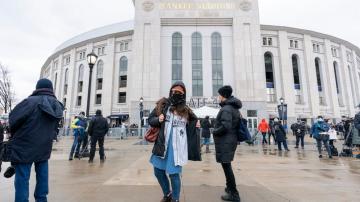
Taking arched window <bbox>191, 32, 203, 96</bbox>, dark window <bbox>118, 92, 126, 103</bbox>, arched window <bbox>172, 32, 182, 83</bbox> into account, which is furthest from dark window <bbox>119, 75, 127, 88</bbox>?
arched window <bbox>191, 32, 203, 96</bbox>

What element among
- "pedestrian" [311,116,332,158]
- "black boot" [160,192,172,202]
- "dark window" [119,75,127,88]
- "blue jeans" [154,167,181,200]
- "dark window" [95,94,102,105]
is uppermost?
"dark window" [119,75,127,88]

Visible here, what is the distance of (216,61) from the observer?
112ft

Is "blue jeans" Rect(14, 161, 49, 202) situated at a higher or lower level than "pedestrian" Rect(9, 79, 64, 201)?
lower

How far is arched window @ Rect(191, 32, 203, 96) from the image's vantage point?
33.6 m

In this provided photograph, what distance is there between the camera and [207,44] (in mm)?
34469

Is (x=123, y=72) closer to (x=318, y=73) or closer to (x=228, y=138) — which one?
(x=318, y=73)

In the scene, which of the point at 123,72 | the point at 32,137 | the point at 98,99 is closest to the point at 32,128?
the point at 32,137

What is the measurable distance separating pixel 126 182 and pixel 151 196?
1217 millimetres

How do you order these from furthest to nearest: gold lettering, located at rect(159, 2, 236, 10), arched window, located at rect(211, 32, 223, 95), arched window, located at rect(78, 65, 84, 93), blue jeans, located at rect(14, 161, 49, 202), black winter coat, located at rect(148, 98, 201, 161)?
1. arched window, located at rect(78, 65, 84, 93)
2. gold lettering, located at rect(159, 2, 236, 10)
3. arched window, located at rect(211, 32, 223, 95)
4. black winter coat, located at rect(148, 98, 201, 161)
5. blue jeans, located at rect(14, 161, 49, 202)

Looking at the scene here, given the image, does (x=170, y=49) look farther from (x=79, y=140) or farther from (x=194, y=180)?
(x=194, y=180)

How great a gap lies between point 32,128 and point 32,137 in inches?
4.8

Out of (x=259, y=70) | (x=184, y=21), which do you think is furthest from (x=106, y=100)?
(x=259, y=70)

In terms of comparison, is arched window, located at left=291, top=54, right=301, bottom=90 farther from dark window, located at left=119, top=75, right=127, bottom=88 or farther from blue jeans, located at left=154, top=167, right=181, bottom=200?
blue jeans, located at left=154, top=167, right=181, bottom=200

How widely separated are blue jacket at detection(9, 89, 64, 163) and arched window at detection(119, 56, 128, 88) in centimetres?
4072
